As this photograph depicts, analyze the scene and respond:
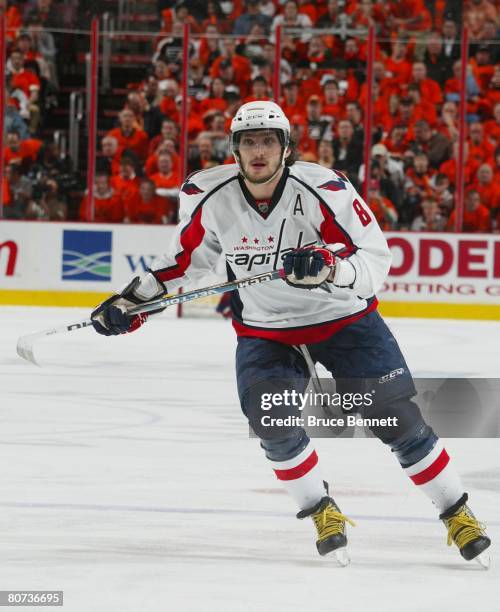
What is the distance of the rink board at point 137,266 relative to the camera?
1038 centimetres

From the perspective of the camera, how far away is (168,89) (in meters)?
11.0

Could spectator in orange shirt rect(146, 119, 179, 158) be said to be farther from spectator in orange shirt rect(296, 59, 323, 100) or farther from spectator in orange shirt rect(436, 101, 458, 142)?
spectator in orange shirt rect(436, 101, 458, 142)

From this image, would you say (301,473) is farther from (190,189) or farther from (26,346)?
(26,346)

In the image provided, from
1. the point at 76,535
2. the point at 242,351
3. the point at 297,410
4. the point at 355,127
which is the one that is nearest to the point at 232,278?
the point at 242,351

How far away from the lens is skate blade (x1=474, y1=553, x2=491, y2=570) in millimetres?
3244

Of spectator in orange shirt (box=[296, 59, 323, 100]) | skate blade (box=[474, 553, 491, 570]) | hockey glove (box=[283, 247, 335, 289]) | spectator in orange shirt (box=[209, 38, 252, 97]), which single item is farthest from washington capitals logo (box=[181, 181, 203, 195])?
spectator in orange shirt (box=[296, 59, 323, 100])

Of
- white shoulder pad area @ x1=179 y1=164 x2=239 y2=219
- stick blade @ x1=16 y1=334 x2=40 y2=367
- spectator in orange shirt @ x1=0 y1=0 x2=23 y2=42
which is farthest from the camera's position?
spectator in orange shirt @ x1=0 y1=0 x2=23 y2=42

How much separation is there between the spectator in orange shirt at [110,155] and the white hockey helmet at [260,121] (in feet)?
23.5

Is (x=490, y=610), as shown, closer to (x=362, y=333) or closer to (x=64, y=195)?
(x=362, y=333)

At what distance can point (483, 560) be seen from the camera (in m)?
3.26

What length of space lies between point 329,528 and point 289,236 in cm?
71

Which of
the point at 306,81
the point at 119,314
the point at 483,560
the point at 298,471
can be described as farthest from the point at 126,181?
the point at 483,560

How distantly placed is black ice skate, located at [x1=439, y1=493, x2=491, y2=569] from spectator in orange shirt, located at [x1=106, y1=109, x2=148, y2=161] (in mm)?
7568

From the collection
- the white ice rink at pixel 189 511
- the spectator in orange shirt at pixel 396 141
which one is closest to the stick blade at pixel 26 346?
the white ice rink at pixel 189 511
